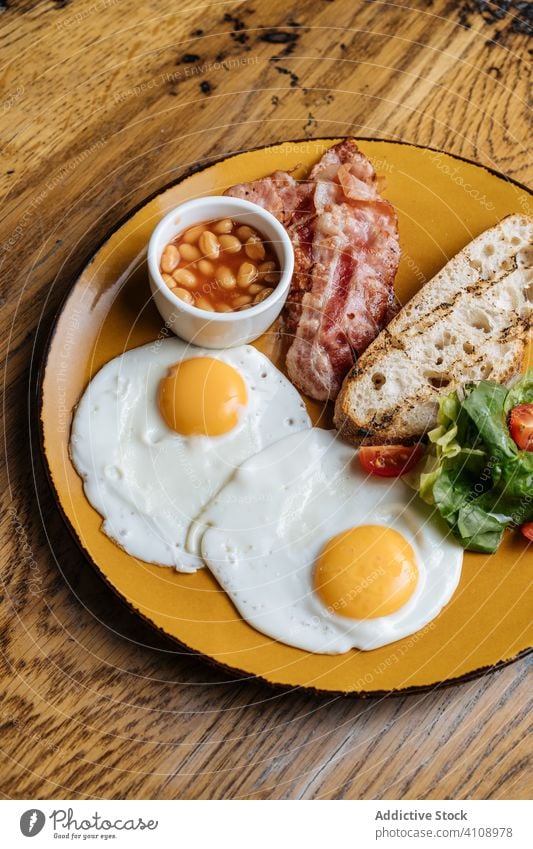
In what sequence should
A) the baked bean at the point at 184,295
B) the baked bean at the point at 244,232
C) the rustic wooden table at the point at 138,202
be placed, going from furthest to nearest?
the baked bean at the point at 244,232
the baked bean at the point at 184,295
the rustic wooden table at the point at 138,202

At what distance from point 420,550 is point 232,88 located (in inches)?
82.0

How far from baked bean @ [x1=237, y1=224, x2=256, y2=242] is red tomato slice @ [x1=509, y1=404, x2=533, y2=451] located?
41.8 inches

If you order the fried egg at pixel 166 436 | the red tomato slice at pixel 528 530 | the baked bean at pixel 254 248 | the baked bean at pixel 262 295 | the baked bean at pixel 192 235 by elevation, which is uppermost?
the baked bean at pixel 192 235

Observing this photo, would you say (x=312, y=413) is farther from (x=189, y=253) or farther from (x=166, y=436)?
(x=189, y=253)

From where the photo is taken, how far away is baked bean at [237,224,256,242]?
9.00ft

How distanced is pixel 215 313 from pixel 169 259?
0.26 m

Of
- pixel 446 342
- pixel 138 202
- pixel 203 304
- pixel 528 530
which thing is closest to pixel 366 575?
pixel 528 530

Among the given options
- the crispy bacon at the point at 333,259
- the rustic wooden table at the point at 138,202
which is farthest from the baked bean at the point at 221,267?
the rustic wooden table at the point at 138,202

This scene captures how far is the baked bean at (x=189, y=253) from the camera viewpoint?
2.70 meters

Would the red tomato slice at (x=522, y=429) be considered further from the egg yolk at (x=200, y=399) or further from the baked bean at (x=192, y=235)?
the baked bean at (x=192, y=235)

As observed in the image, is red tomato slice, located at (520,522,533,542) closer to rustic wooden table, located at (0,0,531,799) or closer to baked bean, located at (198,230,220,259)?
rustic wooden table, located at (0,0,531,799)

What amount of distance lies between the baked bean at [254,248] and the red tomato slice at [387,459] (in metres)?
0.74

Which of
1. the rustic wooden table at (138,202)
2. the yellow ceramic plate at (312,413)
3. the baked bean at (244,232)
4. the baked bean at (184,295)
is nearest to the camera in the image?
the yellow ceramic plate at (312,413)
